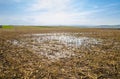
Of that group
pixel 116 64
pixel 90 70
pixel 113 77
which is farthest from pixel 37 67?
pixel 116 64

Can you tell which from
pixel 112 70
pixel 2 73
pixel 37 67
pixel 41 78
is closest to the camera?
pixel 41 78

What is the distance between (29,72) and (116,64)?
462 cm

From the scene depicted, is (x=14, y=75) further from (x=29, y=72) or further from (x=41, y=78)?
(x=41, y=78)

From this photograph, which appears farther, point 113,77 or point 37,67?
point 37,67

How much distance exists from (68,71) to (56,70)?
22.7 inches

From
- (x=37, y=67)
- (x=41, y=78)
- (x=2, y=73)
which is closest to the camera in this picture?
(x=41, y=78)

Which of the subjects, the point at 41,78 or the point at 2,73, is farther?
the point at 2,73

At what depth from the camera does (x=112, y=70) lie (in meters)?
6.47

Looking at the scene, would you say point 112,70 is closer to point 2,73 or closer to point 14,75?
point 14,75

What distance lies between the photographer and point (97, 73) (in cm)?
614

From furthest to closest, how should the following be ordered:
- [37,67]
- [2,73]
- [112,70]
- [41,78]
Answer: [37,67] < [112,70] < [2,73] < [41,78]

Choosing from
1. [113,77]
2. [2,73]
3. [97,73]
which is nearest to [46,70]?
[2,73]

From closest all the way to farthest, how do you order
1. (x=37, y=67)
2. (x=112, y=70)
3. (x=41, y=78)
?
(x=41, y=78)
(x=112, y=70)
(x=37, y=67)

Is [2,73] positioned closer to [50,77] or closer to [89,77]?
[50,77]
